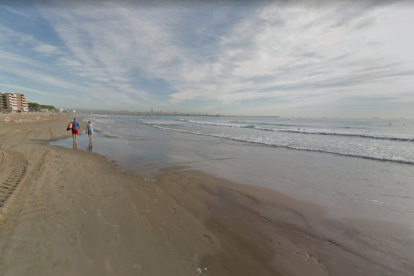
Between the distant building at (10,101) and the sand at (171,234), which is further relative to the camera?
the distant building at (10,101)

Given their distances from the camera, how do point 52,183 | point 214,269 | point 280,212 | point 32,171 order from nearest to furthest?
1. point 214,269
2. point 280,212
3. point 52,183
4. point 32,171

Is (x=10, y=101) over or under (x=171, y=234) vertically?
over

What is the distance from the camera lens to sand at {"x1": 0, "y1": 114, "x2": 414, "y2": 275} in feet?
8.93

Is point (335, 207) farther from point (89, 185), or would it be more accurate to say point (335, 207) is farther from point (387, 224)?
point (89, 185)

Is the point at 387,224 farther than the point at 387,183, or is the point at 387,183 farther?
the point at 387,183

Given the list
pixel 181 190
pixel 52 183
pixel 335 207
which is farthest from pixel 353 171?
pixel 52 183

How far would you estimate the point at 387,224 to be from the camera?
4.11m

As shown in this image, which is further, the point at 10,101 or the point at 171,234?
the point at 10,101

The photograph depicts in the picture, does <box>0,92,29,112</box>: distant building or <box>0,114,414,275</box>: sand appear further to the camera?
<box>0,92,29,112</box>: distant building

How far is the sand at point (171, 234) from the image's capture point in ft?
8.93

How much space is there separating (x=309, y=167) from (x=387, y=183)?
2690 mm

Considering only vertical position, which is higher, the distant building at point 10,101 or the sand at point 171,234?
the distant building at point 10,101

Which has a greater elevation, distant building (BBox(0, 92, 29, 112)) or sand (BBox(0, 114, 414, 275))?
distant building (BBox(0, 92, 29, 112))

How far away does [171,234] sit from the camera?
343 centimetres
